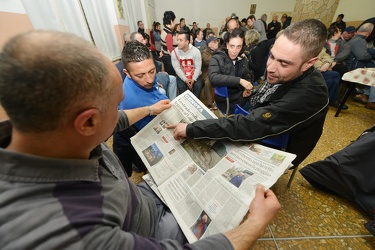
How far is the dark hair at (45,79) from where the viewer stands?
0.28 metres

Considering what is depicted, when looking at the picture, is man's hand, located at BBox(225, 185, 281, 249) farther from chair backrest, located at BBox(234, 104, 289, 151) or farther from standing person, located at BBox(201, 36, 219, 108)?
standing person, located at BBox(201, 36, 219, 108)

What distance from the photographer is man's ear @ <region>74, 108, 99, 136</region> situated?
1.11ft

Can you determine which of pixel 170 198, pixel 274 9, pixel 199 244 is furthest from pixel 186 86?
pixel 274 9

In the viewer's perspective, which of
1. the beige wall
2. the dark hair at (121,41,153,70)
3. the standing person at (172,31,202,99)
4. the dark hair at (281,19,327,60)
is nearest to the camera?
the dark hair at (281,19,327,60)

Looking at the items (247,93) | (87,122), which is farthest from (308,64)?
(87,122)

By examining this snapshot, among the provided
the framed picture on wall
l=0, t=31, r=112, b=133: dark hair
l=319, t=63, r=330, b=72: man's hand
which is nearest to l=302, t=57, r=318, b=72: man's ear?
l=0, t=31, r=112, b=133: dark hair

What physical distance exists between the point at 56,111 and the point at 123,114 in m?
0.55

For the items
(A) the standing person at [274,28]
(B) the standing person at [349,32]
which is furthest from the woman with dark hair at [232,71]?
(A) the standing person at [274,28]

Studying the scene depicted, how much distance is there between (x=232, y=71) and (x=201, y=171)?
1.45 m

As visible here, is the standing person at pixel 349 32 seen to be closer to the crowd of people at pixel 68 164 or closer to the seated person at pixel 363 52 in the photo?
the seated person at pixel 363 52

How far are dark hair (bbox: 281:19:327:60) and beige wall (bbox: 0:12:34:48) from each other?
1673 millimetres

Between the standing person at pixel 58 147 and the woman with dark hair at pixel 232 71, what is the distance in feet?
4.80

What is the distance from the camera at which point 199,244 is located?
408 mm

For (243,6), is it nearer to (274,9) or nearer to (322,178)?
(274,9)
